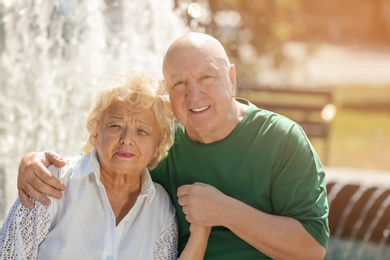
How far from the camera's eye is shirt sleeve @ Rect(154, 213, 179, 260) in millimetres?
3008

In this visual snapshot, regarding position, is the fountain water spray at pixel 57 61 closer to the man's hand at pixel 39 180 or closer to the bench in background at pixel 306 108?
the man's hand at pixel 39 180

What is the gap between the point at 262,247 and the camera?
2971mm

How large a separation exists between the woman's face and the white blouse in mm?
63

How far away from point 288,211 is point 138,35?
277cm

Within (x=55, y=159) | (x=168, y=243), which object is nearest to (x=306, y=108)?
(x=168, y=243)

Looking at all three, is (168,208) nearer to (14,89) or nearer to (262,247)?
(262,247)

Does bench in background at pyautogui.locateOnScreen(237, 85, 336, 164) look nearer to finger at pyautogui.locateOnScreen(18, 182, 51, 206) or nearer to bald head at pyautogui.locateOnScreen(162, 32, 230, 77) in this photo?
bald head at pyautogui.locateOnScreen(162, 32, 230, 77)

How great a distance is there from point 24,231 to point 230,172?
2.51ft

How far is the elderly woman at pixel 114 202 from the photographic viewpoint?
2877 mm

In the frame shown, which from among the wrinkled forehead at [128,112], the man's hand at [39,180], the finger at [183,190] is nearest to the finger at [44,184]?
the man's hand at [39,180]

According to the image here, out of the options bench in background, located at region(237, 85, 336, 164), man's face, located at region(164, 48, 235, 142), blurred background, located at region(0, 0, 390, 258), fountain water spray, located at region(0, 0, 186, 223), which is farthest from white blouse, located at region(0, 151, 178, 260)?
bench in background, located at region(237, 85, 336, 164)

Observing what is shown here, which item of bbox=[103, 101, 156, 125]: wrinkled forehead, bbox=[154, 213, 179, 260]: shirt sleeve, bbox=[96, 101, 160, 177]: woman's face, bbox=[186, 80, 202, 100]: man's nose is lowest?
bbox=[154, 213, 179, 260]: shirt sleeve

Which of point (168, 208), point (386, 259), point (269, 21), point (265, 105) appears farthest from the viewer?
point (269, 21)

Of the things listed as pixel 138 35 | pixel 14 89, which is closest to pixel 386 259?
pixel 138 35
